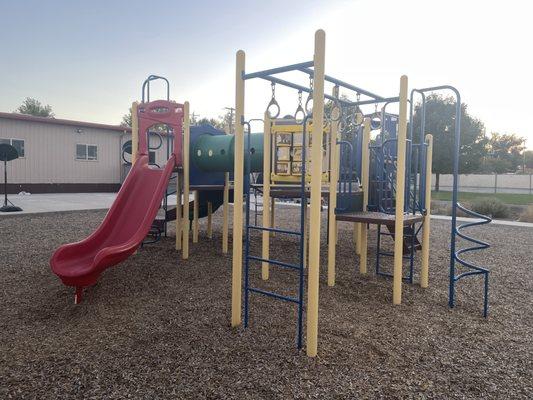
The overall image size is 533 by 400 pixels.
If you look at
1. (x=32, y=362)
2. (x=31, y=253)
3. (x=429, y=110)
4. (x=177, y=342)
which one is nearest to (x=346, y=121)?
(x=177, y=342)

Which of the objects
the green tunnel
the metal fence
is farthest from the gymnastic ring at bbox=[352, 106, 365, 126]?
the metal fence

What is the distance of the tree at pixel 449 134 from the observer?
31.0 m

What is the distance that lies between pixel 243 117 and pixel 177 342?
189 cm

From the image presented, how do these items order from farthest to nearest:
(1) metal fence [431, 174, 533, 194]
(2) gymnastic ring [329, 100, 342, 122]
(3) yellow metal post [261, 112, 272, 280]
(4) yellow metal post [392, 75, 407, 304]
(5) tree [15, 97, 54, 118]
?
(5) tree [15, 97, 54, 118] < (1) metal fence [431, 174, 533, 194] < (3) yellow metal post [261, 112, 272, 280] < (2) gymnastic ring [329, 100, 342, 122] < (4) yellow metal post [392, 75, 407, 304]

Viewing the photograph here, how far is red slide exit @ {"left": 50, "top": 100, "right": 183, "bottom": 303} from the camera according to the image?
13.7ft

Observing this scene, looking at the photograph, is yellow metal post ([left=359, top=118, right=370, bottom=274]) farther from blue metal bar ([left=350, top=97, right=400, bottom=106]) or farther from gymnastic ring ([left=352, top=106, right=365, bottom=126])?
blue metal bar ([left=350, top=97, right=400, bottom=106])

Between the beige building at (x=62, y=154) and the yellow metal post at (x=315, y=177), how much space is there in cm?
1808

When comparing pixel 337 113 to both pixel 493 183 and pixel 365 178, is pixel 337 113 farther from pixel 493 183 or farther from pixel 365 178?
pixel 493 183

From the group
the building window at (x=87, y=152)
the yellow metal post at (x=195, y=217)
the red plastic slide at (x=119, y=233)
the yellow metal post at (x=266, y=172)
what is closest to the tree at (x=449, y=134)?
the building window at (x=87, y=152)

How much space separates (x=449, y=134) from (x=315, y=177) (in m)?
31.8

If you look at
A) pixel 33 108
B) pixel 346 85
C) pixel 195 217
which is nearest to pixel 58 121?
pixel 195 217

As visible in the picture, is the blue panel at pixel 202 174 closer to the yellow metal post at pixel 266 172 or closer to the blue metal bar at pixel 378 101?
Result: the yellow metal post at pixel 266 172

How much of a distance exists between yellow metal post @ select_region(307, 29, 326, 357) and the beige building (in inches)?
712

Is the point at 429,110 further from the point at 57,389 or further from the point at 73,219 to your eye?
the point at 57,389
